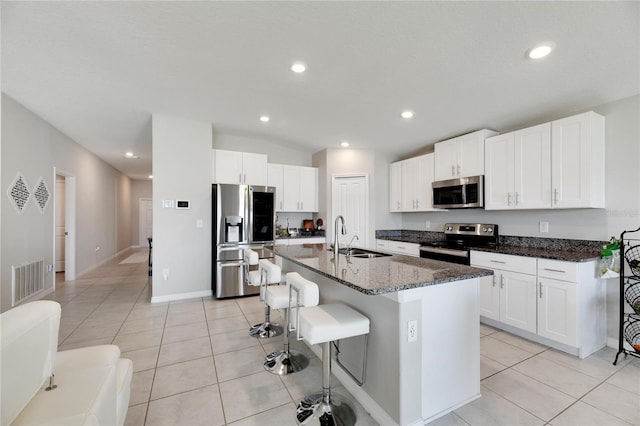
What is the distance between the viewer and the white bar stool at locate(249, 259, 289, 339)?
7.46ft

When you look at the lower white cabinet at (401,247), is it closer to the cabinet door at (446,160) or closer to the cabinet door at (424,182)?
the cabinet door at (424,182)

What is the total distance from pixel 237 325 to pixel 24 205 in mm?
3317

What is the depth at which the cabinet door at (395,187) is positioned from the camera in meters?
5.09

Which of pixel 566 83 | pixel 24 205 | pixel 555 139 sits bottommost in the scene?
pixel 24 205

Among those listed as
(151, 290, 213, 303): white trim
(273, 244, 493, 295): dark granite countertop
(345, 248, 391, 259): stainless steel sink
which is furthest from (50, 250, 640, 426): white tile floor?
(345, 248, 391, 259): stainless steel sink

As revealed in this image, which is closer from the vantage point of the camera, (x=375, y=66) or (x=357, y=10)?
(x=357, y=10)

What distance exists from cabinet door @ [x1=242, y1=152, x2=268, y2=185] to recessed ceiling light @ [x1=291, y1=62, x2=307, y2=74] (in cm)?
235

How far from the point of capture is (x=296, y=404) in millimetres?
1817

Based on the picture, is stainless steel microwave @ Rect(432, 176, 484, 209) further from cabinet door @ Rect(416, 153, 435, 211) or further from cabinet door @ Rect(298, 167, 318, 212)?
cabinet door @ Rect(298, 167, 318, 212)

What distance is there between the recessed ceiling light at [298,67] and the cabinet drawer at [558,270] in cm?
298

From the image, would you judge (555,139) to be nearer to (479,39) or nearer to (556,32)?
(556,32)

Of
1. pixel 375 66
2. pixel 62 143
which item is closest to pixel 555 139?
pixel 375 66

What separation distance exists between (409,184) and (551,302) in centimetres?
273

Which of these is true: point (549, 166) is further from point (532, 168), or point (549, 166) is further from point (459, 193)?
point (459, 193)
